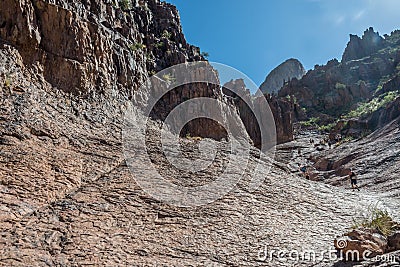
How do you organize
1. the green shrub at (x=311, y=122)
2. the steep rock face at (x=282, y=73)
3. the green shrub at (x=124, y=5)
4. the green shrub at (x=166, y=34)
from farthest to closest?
the steep rock face at (x=282, y=73) < the green shrub at (x=311, y=122) < the green shrub at (x=166, y=34) < the green shrub at (x=124, y=5)

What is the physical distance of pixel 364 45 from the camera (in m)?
99.6

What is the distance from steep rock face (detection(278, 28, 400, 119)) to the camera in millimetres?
70250

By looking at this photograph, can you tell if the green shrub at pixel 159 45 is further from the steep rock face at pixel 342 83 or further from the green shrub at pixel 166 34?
the steep rock face at pixel 342 83

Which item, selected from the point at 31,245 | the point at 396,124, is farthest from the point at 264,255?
the point at 396,124

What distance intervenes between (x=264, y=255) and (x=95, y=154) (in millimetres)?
5864

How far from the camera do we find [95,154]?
9867 millimetres

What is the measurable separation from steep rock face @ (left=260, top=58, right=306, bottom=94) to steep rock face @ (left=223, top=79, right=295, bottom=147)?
76.3 meters

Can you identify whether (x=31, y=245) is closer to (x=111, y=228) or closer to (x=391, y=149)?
(x=111, y=228)

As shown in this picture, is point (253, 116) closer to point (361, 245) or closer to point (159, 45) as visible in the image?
point (159, 45)

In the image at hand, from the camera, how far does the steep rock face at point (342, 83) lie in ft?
230

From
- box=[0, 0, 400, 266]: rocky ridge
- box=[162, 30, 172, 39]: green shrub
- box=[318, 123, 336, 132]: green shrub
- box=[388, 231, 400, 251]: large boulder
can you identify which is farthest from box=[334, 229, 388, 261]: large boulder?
box=[318, 123, 336, 132]: green shrub

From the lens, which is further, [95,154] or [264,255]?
[95,154]

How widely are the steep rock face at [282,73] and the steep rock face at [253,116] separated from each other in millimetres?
76348

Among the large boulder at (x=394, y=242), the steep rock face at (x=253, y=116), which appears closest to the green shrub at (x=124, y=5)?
the steep rock face at (x=253, y=116)
